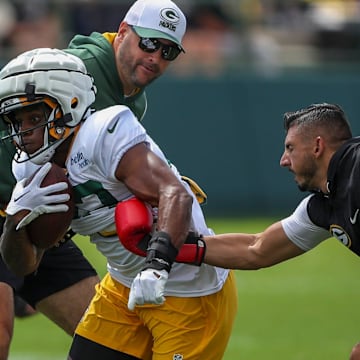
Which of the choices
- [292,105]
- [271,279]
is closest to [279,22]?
[292,105]

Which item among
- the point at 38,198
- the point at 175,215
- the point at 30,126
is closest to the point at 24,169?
the point at 30,126

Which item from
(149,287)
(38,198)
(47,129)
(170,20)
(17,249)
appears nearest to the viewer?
(149,287)

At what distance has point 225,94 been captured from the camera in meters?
15.1

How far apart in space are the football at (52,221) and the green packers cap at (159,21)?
1.64m

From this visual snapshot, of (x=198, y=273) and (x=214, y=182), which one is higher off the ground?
(x=198, y=273)

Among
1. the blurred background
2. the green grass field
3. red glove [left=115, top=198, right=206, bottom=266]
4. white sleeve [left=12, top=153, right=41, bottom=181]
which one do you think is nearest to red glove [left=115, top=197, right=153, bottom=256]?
red glove [left=115, top=198, right=206, bottom=266]

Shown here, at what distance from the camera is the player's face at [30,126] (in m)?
5.04

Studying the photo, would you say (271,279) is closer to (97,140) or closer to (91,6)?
(91,6)

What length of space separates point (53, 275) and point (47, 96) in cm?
184

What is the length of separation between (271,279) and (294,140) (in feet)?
22.1

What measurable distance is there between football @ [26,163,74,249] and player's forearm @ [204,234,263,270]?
0.69 m

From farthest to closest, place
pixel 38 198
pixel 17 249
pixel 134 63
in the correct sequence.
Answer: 1. pixel 134 63
2. pixel 17 249
3. pixel 38 198

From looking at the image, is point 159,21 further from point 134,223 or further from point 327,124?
point 134,223

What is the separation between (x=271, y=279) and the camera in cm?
1197
